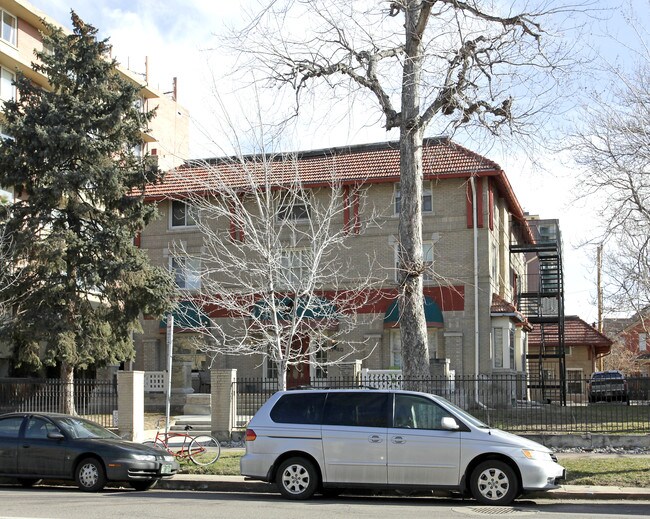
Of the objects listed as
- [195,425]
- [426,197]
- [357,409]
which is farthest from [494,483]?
[426,197]

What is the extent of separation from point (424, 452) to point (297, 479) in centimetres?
205

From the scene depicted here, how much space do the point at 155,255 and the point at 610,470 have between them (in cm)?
2392

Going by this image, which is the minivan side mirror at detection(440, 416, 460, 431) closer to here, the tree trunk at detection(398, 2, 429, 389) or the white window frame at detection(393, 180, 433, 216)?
the tree trunk at detection(398, 2, 429, 389)

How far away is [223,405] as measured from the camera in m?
20.0

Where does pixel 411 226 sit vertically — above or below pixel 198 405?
above

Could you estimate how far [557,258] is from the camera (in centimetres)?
3538

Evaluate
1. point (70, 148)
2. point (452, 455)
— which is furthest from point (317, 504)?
point (70, 148)

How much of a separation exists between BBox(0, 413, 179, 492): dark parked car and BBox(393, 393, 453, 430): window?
4.49 metres

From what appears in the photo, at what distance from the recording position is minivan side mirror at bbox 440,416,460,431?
12.3m

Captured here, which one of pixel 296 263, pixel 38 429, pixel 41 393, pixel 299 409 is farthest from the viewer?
pixel 296 263

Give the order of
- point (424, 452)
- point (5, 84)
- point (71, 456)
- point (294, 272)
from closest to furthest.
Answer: point (424, 452) → point (71, 456) → point (294, 272) → point (5, 84)

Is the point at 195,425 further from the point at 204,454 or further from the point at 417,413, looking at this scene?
the point at 417,413

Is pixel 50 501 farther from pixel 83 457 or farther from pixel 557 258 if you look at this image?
pixel 557 258

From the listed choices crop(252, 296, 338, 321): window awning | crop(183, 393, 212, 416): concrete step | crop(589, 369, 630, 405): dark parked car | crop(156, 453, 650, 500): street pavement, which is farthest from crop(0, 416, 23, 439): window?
crop(589, 369, 630, 405): dark parked car
